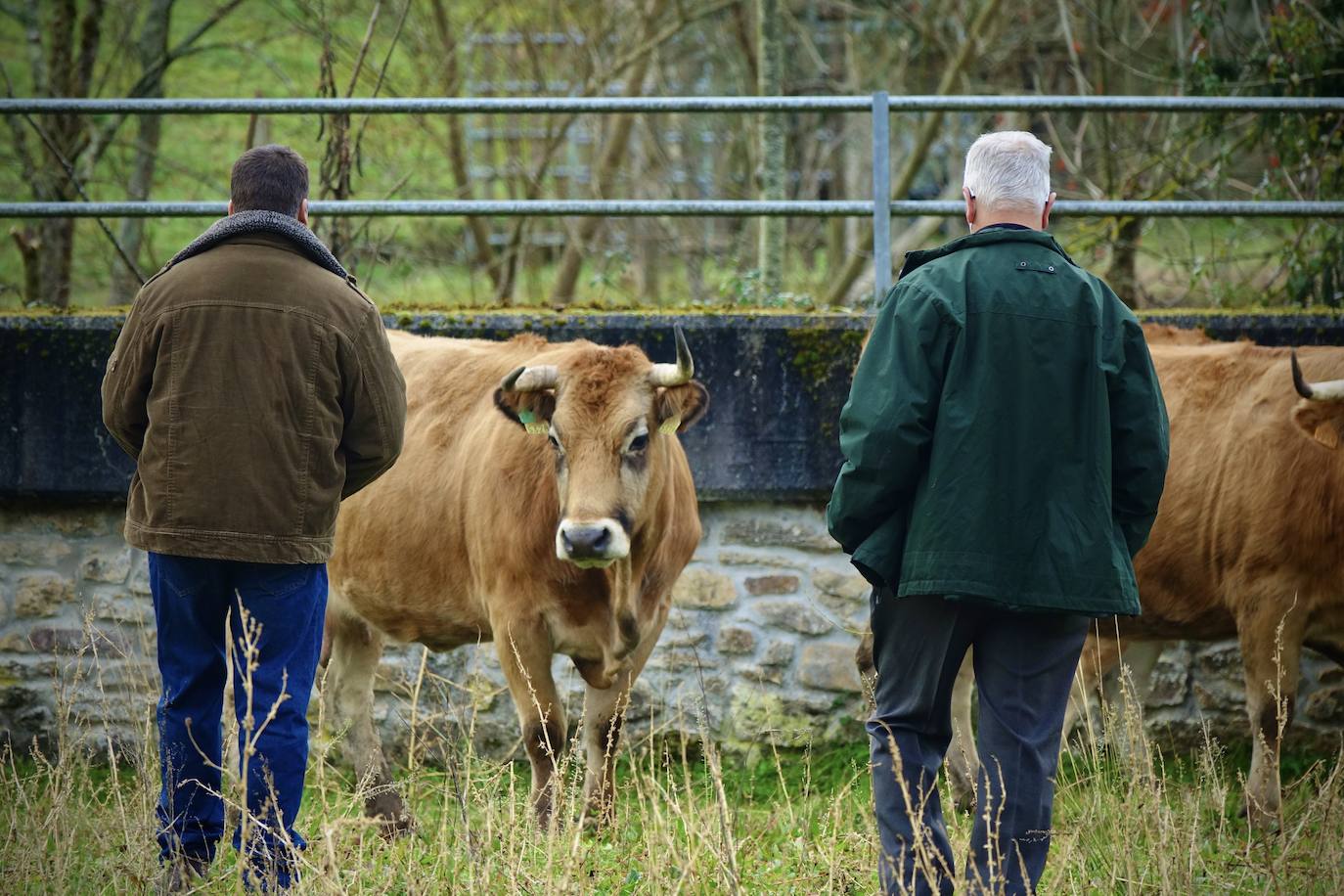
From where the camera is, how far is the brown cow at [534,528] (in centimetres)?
469

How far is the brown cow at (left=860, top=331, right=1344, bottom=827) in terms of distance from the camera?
5043 mm

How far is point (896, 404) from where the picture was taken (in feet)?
10.5

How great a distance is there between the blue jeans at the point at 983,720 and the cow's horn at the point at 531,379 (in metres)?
1.76

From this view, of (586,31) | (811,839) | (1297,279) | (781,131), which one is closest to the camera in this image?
(811,839)

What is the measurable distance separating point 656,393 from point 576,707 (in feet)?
5.89

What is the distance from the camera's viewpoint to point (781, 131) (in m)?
8.94

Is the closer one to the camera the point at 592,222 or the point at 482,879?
the point at 482,879

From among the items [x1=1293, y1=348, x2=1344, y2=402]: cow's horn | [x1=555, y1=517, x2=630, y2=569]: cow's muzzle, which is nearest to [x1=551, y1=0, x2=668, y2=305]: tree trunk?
[x1=555, y1=517, x2=630, y2=569]: cow's muzzle

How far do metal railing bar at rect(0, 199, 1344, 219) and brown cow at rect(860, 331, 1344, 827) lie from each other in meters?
0.70

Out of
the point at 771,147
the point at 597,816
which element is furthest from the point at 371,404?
the point at 771,147

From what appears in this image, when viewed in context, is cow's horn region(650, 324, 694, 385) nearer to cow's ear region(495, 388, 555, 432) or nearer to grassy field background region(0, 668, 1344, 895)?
cow's ear region(495, 388, 555, 432)

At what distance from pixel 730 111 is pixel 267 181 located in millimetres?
2730

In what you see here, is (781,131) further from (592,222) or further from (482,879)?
(482,879)

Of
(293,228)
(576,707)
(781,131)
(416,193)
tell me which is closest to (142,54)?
(416,193)
